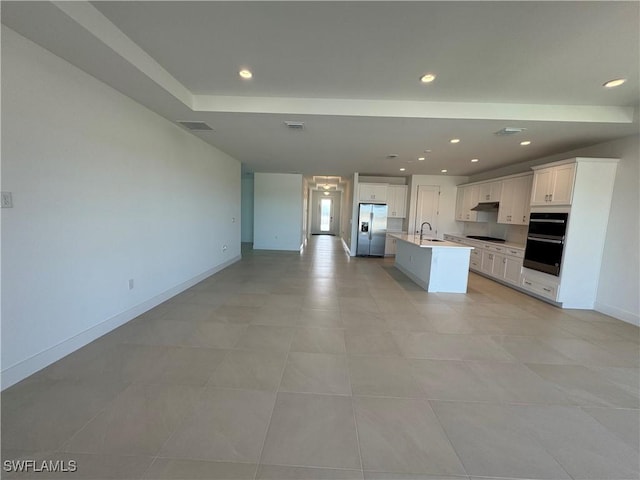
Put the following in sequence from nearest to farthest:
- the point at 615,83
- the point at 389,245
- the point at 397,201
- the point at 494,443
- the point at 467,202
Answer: the point at 494,443 → the point at 615,83 → the point at 467,202 → the point at 397,201 → the point at 389,245

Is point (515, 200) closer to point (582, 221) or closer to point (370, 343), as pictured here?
point (582, 221)

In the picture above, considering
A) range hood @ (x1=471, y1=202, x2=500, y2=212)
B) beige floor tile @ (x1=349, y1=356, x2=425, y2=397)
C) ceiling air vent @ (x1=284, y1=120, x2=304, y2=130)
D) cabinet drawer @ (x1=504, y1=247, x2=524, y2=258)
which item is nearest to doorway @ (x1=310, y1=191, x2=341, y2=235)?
range hood @ (x1=471, y1=202, x2=500, y2=212)

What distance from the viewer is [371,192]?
27.0 ft

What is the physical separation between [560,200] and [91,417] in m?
6.27

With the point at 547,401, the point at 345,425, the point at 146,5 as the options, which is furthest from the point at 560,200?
the point at 146,5

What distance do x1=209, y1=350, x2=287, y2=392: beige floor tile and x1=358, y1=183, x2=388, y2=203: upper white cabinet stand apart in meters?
6.47

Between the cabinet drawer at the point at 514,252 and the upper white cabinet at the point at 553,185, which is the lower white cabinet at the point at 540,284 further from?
the upper white cabinet at the point at 553,185

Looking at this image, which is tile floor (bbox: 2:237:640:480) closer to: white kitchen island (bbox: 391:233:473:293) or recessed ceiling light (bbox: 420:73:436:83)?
white kitchen island (bbox: 391:233:473:293)

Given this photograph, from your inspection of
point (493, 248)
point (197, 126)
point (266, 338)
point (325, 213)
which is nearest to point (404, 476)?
point (266, 338)

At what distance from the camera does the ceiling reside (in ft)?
5.94

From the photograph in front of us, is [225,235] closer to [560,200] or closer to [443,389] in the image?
[443,389]

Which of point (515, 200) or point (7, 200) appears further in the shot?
point (515, 200)

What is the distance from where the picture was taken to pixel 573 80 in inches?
103

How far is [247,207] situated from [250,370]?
8939mm
